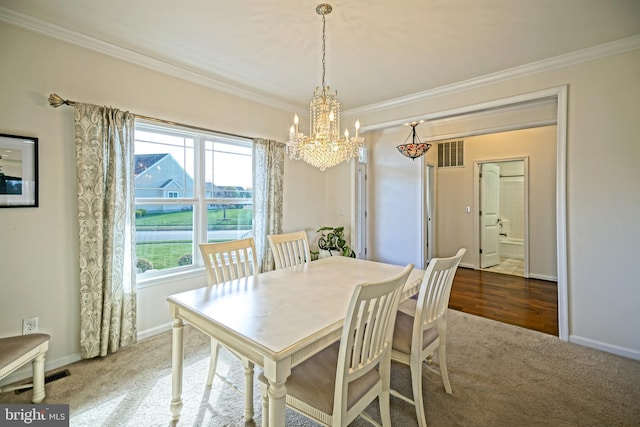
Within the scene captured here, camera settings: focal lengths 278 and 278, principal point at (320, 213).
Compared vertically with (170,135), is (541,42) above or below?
above

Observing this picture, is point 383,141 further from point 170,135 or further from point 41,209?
point 41,209

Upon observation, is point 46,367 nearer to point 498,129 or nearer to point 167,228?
point 167,228

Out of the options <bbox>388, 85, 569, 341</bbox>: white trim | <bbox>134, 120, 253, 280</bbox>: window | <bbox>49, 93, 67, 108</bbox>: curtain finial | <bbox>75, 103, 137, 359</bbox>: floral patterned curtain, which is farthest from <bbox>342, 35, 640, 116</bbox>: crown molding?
<bbox>49, 93, 67, 108</bbox>: curtain finial

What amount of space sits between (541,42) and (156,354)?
421 centimetres

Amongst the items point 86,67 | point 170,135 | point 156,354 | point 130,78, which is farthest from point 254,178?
point 156,354

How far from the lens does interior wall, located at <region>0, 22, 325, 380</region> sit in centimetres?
199

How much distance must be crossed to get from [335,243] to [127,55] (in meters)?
3.11

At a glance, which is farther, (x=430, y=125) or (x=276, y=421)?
(x=430, y=125)

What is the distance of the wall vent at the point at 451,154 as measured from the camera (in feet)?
18.0

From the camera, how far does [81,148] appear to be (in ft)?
7.14

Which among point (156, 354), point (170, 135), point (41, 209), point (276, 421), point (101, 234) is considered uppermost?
point (170, 135)

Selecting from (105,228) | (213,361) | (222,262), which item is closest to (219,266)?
(222,262)

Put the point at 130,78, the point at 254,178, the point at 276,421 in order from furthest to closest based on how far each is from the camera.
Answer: the point at 254,178
the point at 130,78
the point at 276,421

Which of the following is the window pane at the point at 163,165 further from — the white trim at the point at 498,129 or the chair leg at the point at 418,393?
the white trim at the point at 498,129
